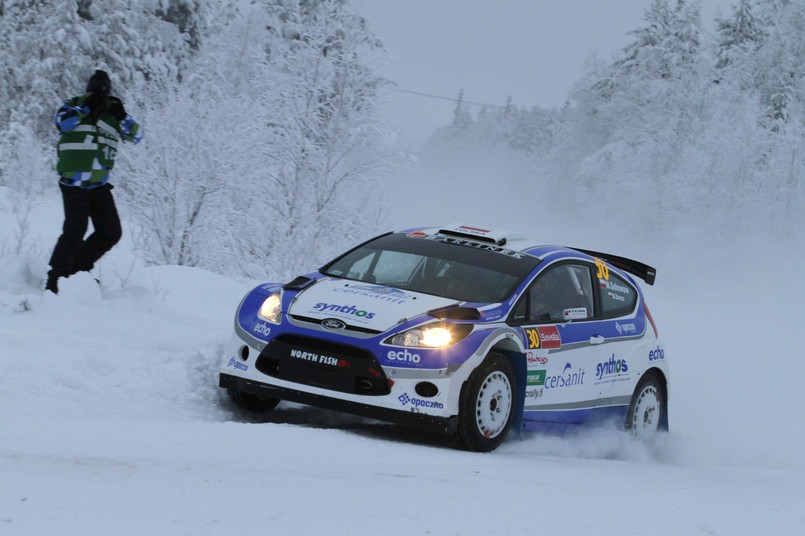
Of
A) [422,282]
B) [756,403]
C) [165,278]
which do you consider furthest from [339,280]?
A: [756,403]

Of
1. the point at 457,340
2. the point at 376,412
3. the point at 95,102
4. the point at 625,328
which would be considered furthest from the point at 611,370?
the point at 95,102

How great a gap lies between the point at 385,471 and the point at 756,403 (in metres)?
8.18

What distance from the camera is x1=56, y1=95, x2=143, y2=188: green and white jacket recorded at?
28.9 ft

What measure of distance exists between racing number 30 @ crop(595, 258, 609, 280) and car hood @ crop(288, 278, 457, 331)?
1.93 meters

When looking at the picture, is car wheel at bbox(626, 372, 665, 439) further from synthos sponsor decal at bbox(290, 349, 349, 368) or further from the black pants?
the black pants

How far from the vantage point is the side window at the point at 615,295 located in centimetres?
866

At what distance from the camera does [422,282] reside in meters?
7.81

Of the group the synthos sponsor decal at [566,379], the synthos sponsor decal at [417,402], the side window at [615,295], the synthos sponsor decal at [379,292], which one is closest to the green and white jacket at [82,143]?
the synthos sponsor decal at [379,292]

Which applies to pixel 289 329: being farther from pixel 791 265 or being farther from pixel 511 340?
pixel 791 265

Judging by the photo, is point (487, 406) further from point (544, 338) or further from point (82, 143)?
point (82, 143)

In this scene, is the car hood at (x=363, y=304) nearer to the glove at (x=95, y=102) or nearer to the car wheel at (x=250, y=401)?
the car wheel at (x=250, y=401)

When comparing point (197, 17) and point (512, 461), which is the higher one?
point (197, 17)

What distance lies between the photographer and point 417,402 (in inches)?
264

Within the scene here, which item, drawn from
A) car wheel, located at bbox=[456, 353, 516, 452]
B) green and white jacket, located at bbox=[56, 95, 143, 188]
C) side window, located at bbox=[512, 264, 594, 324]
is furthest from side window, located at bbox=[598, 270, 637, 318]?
green and white jacket, located at bbox=[56, 95, 143, 188]
